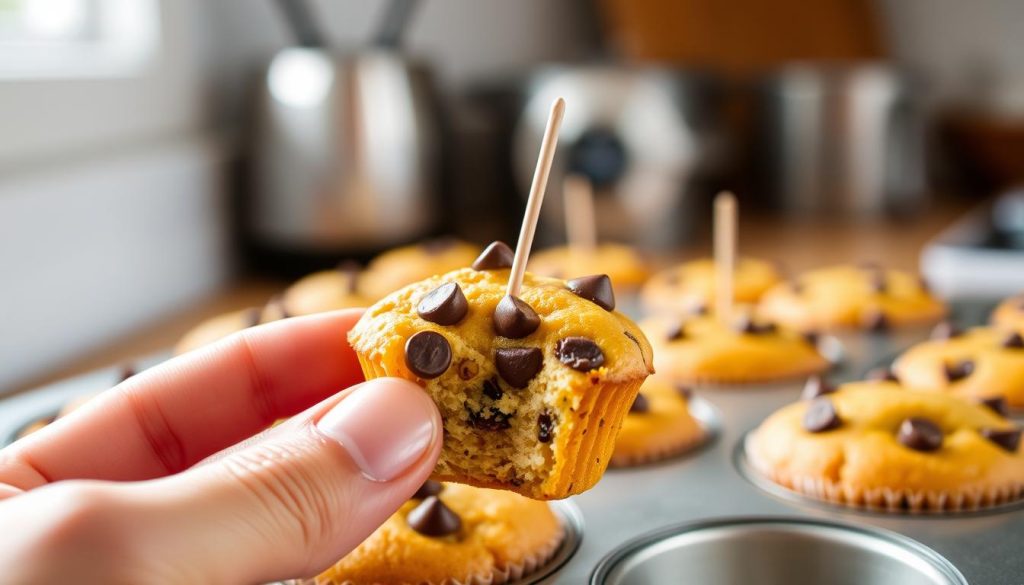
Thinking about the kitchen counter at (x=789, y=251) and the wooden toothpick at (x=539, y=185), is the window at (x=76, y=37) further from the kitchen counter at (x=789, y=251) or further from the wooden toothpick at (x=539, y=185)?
the wooden toothpick at (x=539, y=185)

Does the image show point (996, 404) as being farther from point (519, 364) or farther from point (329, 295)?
point (329, 295)

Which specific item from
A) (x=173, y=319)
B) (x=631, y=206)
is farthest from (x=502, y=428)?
(x=631, y=206)

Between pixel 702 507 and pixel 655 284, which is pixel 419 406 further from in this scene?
pixel 655 284

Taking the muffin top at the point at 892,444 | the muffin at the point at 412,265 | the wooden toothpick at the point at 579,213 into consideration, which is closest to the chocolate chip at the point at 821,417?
the muffin top at the point at 892,444

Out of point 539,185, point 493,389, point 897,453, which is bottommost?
point 897,453

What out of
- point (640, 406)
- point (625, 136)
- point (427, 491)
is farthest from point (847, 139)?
point (427, 491)

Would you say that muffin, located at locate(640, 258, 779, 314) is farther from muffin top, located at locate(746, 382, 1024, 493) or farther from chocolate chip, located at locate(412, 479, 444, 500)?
chocolate chip, located at locate(412, 479, 444, 500)
